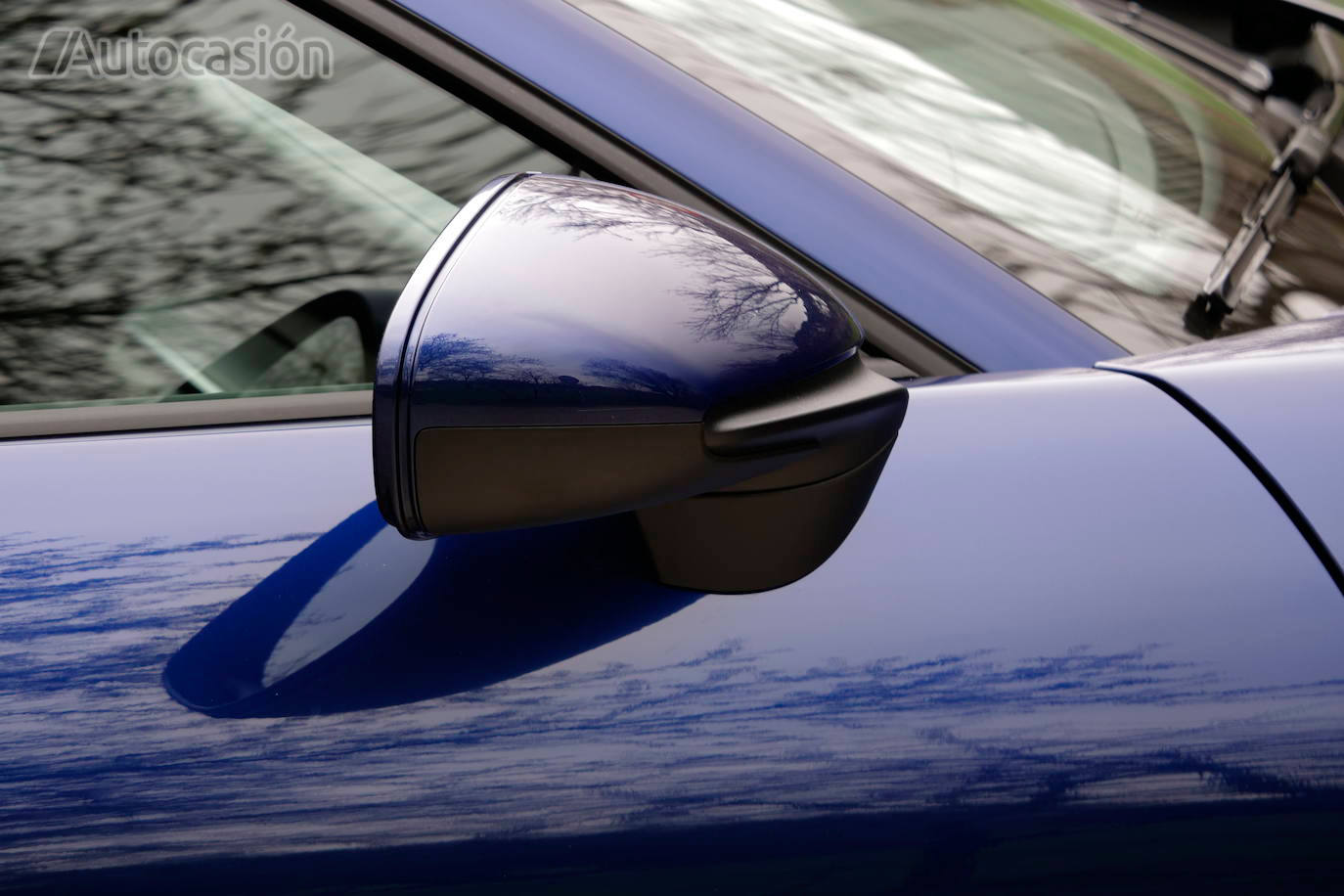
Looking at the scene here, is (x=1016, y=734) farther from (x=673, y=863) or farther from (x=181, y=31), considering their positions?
(x=181, y=31)

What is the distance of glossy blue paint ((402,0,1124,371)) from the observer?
42.7 inches

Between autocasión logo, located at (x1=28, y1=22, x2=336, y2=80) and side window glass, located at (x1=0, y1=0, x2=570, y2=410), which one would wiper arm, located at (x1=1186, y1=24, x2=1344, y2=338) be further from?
autocasión logo, located at (x1=28, y1=22, x2=336, y2=80)

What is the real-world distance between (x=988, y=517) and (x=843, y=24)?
0.73m

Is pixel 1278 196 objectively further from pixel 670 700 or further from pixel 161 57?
pixel 161 57

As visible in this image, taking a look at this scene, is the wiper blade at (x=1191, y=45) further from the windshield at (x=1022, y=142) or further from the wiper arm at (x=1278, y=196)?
the windshield at (x=1022, y=142)

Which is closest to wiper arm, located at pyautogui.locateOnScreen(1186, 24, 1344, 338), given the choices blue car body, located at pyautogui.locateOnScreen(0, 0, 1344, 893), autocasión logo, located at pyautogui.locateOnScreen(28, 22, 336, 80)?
blue car body, located at pyautogui.locateOnScreen(0, 0, 1344, 893)

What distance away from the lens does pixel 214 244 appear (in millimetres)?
1176

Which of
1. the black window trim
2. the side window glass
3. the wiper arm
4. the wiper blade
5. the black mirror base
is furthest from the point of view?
the wiper blade

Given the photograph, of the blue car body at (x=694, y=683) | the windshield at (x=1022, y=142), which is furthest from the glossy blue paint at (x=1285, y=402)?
the windshield at (x=1022, y=142)

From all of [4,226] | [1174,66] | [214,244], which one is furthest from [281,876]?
[1174,66]

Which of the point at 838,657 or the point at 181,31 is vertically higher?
the point at 181,31

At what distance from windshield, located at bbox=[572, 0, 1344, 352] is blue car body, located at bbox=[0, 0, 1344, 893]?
27 cm

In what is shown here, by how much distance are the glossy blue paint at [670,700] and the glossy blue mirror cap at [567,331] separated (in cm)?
17

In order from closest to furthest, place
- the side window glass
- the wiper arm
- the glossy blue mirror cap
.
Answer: the glossy blue mirror cap, the side window glass, the wiper arm
